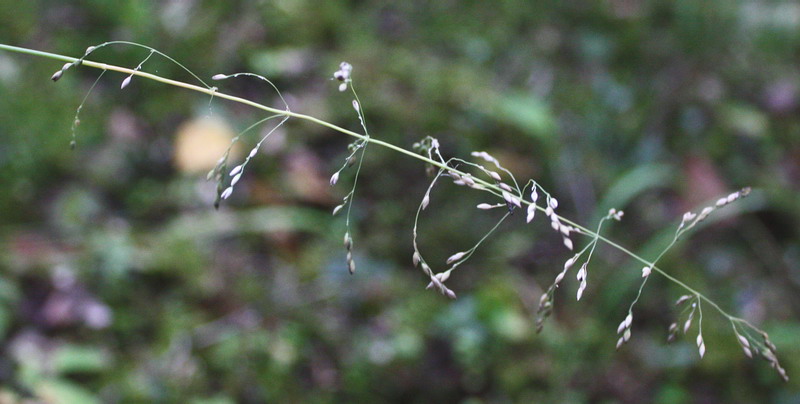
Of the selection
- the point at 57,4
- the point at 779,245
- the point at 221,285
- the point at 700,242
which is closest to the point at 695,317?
the point at 700,242

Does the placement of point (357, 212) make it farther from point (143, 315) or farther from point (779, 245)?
point (779, 245)

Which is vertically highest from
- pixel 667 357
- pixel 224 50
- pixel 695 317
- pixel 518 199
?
pixel 518 199

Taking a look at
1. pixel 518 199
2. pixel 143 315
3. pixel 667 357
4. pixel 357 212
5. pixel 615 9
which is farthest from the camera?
pixel 615 9

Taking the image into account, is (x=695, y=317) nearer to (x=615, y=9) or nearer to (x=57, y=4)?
(x=615, y=9)

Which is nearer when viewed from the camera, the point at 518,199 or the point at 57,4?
the point at 518,199

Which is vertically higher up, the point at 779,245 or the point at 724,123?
the point at 724,123

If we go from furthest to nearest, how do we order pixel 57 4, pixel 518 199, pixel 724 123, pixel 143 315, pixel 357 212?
pixel 724 123
pixel 57 4
pixel 357 212
pixel 143 315
pixel 518 199
